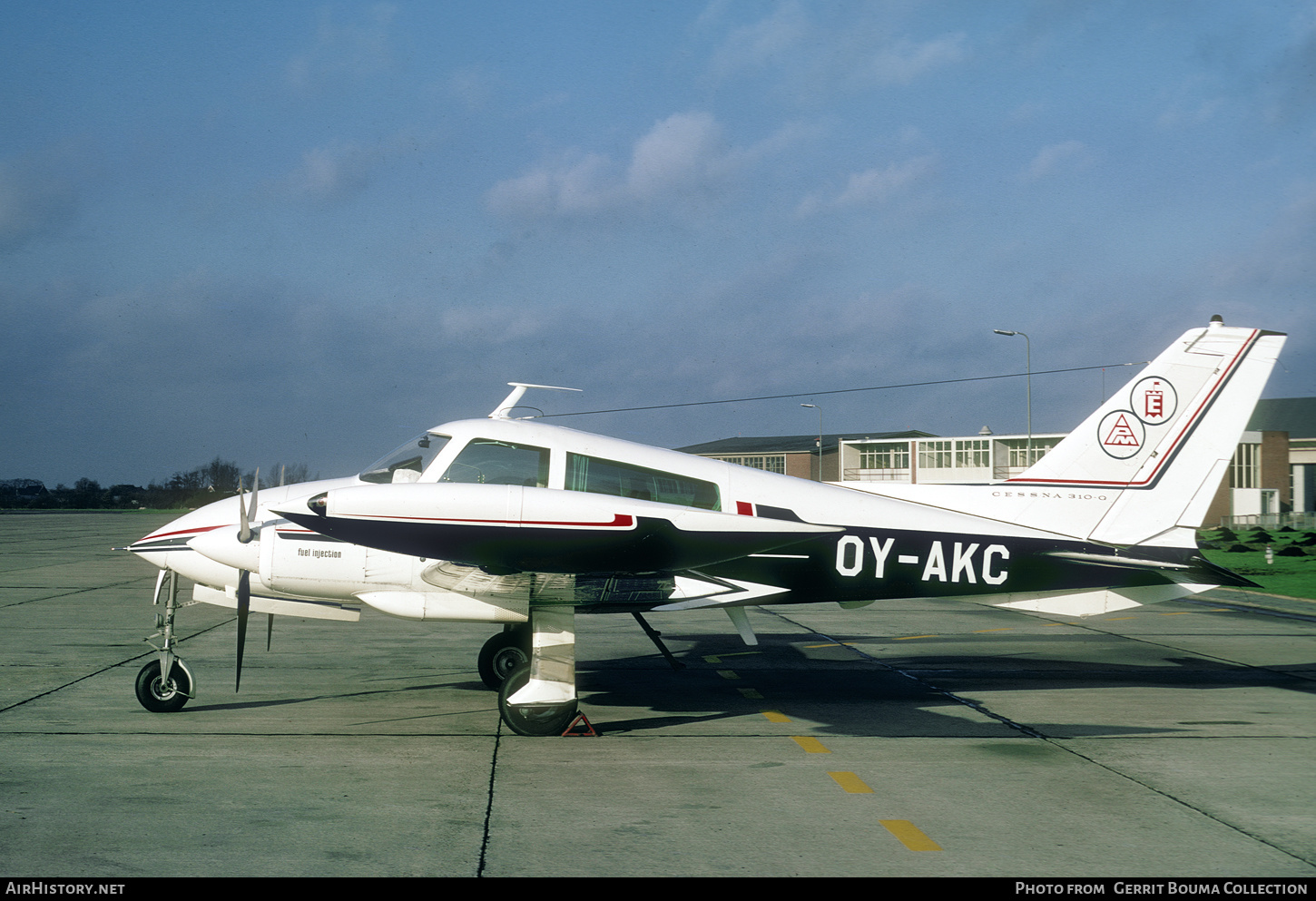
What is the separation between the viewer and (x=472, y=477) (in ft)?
27.8

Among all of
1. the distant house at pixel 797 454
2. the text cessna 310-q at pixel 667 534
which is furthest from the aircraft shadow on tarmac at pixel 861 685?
the distant house at pixel 797 454

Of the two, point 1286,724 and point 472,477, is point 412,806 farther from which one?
point 1286,724

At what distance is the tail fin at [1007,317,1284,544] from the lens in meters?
9.66

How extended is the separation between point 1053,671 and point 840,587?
3807 mm

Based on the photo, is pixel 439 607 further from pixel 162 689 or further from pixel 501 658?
pixel 162 689

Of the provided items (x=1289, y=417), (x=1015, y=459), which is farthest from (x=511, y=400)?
(x=1289, y=417)

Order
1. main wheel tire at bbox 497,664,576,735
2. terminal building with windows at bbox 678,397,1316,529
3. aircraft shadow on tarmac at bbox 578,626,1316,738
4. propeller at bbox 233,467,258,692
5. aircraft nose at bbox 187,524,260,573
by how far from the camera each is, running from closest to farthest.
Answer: main wheel tire at bbox 497,664,576,735, propeller at bbox 233,467,258,692, aircraft shadow on tarmac at bbox 578,626,1316,738, aircraft nose at bbox 187,524,260,573, terminal building with windows at bbox 678,397,1316,529

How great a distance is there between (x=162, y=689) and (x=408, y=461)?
2.82m

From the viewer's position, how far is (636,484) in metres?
8.63

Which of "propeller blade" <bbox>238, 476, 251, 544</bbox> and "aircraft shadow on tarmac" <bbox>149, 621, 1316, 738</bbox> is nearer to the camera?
"propeller blade" <bbox>238, 476, 251, 544</bbox>

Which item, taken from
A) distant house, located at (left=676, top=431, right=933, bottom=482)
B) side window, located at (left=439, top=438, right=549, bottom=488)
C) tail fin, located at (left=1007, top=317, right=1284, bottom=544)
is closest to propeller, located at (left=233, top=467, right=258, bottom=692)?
side window, located at (left=439, top=438, right=549, bottom=488)

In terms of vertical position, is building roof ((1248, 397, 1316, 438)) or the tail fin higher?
building roof ((1248, 397, 1316, 438))

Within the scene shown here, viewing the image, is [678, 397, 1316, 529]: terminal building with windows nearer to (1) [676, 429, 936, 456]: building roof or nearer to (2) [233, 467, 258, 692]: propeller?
(1) [676, 429, 936, 456]: building roof

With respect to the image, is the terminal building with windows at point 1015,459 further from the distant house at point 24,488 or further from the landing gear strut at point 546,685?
the distant house at point 24,488
